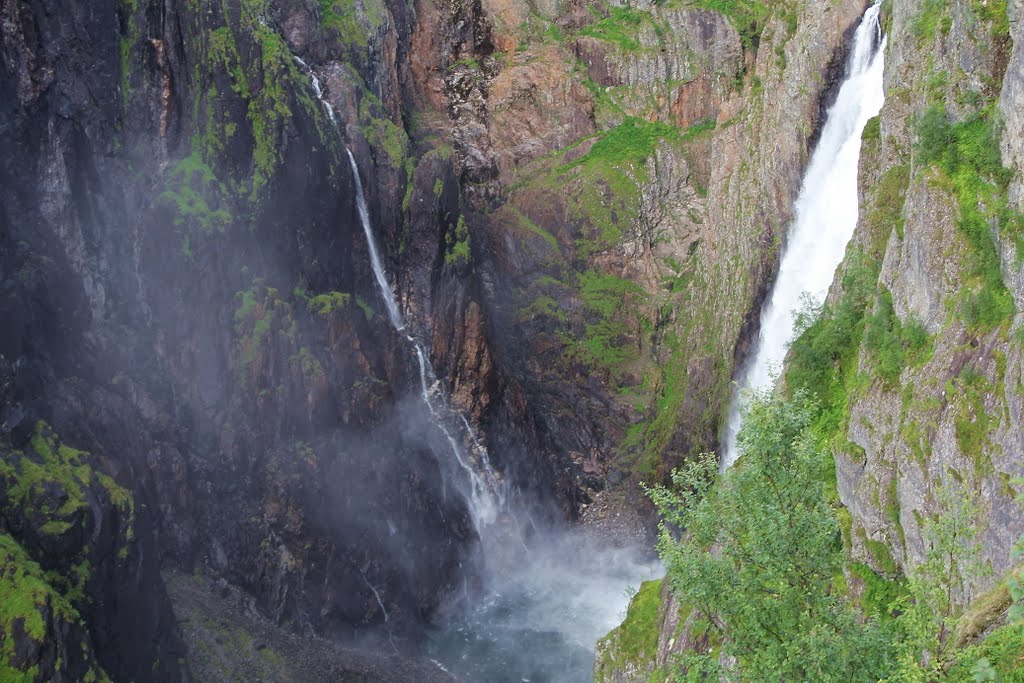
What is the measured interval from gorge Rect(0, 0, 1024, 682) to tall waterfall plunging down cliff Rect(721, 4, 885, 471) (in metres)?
0.24

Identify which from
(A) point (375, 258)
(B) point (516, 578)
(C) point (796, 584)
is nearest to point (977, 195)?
(C) point (796, 584)

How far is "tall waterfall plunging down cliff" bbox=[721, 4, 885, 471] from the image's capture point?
3741 centimetres

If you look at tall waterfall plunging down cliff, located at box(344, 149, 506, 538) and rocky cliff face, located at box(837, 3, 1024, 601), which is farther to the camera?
tall waterfall plunging down cliff, located at box(344, 149, 506, 538)

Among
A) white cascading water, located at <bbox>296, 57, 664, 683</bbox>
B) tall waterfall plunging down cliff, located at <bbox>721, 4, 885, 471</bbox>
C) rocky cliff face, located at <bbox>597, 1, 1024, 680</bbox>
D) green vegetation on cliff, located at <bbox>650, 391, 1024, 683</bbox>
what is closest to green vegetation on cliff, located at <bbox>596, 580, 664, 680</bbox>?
rocky cliff face, located at <bbox>597, 1, 1024, 680</bbox>

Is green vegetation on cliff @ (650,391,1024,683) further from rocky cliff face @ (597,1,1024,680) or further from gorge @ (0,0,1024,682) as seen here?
rocky cliff face @ (597,1,1024,680)

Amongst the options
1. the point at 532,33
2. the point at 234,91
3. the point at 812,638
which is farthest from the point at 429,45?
the point at 812,638

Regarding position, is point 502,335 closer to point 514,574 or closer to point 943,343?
point 514,574

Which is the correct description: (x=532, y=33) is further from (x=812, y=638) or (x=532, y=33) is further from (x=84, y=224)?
(x=812, y=638)

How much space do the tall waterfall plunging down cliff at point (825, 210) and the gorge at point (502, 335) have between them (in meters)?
0.24

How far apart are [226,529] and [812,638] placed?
29.8 metres

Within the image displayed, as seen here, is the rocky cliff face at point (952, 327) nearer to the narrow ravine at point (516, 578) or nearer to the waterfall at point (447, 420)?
the narrow ravine at point (516, 578)

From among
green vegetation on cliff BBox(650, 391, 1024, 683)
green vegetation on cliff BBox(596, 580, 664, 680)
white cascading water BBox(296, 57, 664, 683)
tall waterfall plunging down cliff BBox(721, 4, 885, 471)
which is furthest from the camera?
white cascading water BBox(296, 57, 664, 683)

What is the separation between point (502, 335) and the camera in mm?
50656

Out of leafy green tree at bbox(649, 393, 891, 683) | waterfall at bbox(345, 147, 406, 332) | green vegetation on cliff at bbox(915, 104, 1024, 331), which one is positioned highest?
green vegetation on cliff at bbox(915, 104, 1024, 331)
